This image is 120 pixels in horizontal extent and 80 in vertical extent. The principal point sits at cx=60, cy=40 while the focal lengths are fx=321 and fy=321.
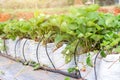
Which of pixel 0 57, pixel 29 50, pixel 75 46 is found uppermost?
pixel 75 46

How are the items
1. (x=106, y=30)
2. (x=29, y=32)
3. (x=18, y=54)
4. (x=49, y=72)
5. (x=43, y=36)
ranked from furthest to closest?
1. (x=18, y=54)
2. (x=29, y=32)
3. (x=43, y=36)
4. (x=49, y=72)
5. (x=106, y=30)

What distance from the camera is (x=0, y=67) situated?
2.18 m

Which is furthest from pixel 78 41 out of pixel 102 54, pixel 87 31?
pixel 102 54

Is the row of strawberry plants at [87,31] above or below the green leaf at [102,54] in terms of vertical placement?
above

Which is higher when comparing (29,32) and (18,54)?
(29,32)

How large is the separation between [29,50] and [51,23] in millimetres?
505

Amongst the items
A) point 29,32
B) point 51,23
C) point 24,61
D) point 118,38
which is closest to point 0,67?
point 24,61

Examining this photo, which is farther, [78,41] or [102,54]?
[78,41]

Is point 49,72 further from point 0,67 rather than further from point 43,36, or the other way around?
point 0,67

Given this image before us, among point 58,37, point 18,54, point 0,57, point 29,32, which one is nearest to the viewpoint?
point 58,37

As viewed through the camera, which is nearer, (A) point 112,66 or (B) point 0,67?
(A) point 112,66

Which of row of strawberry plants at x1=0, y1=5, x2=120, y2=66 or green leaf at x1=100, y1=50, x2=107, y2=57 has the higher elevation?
row of strawberry plants at x1=0, y1=5, x2=120, y2=66

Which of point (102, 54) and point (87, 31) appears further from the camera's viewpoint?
point (87, 31)

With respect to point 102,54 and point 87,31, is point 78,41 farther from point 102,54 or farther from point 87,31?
point 102,54
